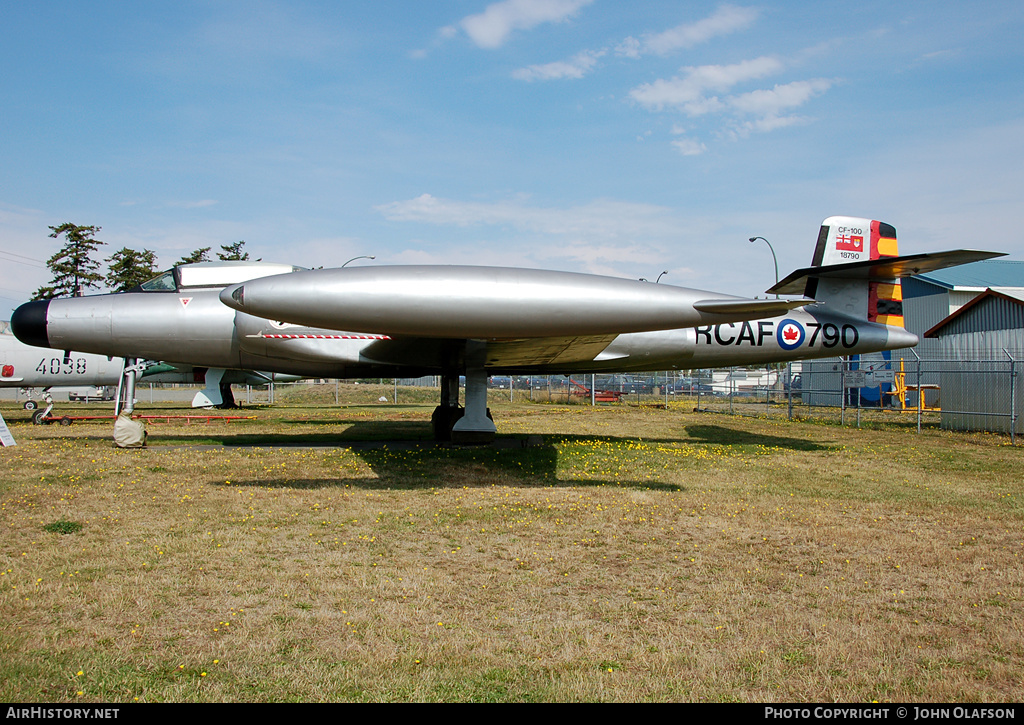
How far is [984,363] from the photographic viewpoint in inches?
712

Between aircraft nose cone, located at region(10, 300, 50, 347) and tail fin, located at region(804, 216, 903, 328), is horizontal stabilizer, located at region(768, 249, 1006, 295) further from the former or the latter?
aircraft nose cone, located at region(10, 300, 50, 347)

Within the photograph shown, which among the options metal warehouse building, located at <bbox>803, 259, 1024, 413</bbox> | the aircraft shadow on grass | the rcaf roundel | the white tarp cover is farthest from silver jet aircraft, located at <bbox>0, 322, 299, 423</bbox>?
metal warehouse building, located at <bbox>803, 259, 1024, 413</bbox>

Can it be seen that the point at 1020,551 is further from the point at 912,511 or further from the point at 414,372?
the point at 414,372

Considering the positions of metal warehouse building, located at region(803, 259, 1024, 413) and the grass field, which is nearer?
the grass field

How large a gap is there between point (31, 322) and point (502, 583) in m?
10.7

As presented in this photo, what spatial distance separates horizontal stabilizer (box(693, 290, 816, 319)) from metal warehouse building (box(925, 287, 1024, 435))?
38.6ft

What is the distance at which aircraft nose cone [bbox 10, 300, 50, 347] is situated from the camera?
36.0 feet

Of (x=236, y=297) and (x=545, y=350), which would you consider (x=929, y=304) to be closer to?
(x=545, y=350)

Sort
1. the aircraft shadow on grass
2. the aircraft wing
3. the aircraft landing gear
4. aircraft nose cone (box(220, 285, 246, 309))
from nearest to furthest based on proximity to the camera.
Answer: aircraft nose cone (box(220, 285, 246, 309)) → the aircraft shadow on grass → the aircraft wing → the aircraft landing gear

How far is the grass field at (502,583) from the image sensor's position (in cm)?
303

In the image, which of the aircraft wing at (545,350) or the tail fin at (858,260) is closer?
the aircraft wing at (545,350)

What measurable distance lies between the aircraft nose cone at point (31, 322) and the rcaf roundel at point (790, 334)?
13.3 meters

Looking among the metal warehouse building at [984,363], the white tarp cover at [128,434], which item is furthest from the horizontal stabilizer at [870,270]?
the white tarp cover at [128,434]

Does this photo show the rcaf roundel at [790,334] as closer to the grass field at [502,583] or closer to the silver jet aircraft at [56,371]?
the grass field at [502,583]
